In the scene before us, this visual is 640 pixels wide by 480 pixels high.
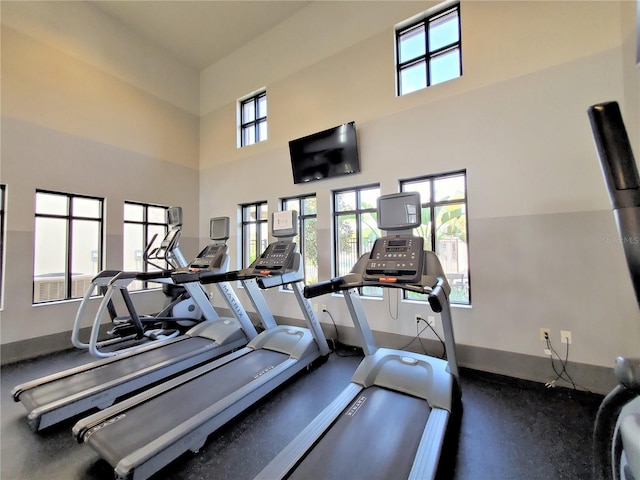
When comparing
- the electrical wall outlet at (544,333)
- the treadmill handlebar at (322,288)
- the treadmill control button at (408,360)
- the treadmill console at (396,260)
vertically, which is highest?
the treadmill console at (396,260)

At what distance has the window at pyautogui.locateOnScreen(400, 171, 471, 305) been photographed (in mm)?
3583

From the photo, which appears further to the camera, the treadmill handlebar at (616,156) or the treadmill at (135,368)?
the treadmill at (135,368)

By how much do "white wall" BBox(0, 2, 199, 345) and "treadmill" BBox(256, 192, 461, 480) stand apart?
4.71 metres

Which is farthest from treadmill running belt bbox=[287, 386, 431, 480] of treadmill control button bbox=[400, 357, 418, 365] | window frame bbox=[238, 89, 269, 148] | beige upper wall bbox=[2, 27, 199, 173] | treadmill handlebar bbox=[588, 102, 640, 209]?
beige upper wall bbox=[2, 27, 199, 173]

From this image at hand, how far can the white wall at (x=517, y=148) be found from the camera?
9.10ft

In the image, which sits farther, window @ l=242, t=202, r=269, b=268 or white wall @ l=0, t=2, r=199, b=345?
window @ l=242, t=202, r=269, b=268

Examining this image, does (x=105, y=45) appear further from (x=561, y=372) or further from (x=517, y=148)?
(x=561, y=372)

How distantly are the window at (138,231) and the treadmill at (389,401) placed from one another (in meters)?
4.63

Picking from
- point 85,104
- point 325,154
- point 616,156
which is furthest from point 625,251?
point 85,104

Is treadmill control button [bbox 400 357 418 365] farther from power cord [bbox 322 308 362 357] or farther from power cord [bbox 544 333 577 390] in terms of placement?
power cord [bbox 544 333 577 390]

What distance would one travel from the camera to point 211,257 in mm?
4219

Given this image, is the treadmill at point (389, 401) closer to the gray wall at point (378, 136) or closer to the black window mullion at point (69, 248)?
the gray wall at point (378, 136)

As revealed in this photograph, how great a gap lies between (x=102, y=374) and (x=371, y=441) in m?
2.98

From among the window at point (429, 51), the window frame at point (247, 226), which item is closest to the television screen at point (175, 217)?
the window frame at point (247, 226)
